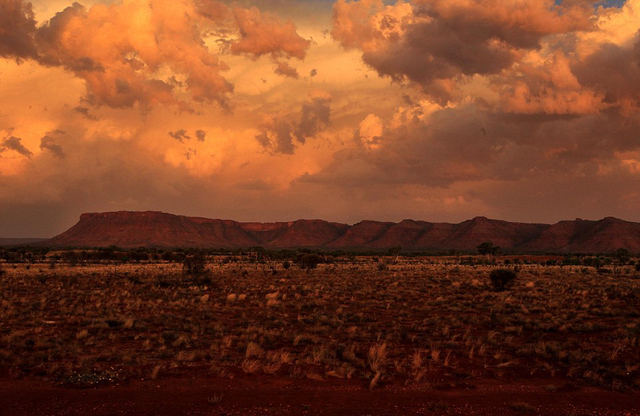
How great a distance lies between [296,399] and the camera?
11805 millimetres

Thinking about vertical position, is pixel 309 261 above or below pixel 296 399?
above

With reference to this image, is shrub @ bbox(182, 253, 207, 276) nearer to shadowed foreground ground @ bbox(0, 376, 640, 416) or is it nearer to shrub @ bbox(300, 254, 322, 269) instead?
shrub @ bbox(300, 254, 322, 269)

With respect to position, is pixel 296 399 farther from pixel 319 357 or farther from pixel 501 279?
pixel 501 279

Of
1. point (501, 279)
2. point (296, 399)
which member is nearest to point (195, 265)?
point (501, 279)

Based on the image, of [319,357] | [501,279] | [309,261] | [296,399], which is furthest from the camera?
[309,261]

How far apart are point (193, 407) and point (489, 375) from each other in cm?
873

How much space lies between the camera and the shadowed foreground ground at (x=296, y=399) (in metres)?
11.0

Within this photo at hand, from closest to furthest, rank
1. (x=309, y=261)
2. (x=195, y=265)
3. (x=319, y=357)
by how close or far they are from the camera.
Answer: (x=319, y=357)
(x=195, y=265)
(x=309, y=261)

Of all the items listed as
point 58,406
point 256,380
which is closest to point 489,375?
A: point 256,380

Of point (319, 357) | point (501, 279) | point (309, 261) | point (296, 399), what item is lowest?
point (296, 399)

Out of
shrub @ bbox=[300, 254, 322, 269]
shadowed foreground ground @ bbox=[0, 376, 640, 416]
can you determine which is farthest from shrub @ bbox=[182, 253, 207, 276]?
shadowed foreground ground @ bbox=[0, 376, 640, 416]

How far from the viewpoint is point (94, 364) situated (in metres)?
14.5

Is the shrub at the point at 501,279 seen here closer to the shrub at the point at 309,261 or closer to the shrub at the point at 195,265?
the shrub at the point at 195,265

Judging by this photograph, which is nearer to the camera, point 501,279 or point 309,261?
point 501,279
